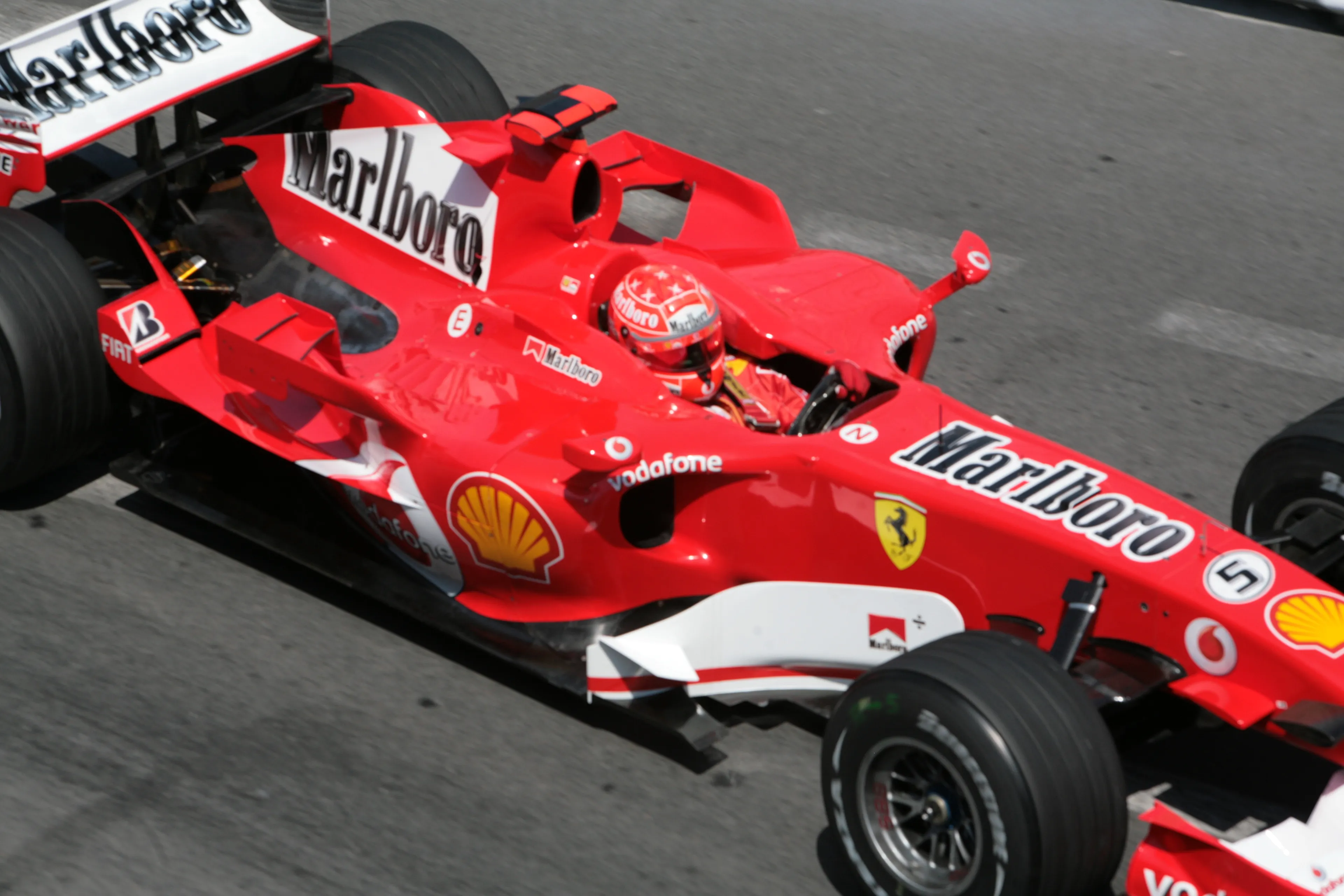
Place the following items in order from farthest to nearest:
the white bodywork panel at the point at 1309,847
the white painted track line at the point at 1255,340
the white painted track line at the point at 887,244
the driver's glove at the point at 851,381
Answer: the white painted track line at the point at 887,244
the white painted track line at the point at 1255,340
the driver's glove at the point at 851,381
the white bodywork panel at the point at 1309,847

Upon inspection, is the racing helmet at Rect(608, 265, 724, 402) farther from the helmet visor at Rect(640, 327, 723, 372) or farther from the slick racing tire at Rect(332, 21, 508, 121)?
the slick racing tire at Rect(332, 21, 508, 121)

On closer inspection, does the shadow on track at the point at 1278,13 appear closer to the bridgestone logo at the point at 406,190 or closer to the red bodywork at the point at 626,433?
the red bodywork at the point at 626,433

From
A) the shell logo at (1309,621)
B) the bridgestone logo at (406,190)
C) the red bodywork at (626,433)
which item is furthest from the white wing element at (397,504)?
the shell logo at (1309,621)

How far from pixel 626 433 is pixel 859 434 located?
687mm

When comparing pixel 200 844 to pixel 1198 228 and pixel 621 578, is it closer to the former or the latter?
pixel 621 578

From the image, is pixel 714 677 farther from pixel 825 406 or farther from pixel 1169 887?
pixel 1169 887

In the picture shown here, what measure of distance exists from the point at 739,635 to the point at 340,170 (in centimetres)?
232

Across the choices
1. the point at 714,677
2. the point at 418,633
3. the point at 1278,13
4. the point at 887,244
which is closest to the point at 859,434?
the point at 714,677

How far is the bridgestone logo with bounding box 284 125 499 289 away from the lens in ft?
17.5

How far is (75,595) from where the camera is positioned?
5.20 meters

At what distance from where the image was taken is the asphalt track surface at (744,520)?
4.30 meters

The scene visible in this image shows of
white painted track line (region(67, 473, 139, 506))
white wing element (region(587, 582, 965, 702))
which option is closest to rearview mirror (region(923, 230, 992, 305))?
white wing element (region(587, 582, 965, 702))

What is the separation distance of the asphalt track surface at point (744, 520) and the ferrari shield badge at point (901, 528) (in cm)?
74

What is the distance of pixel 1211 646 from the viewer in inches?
152
